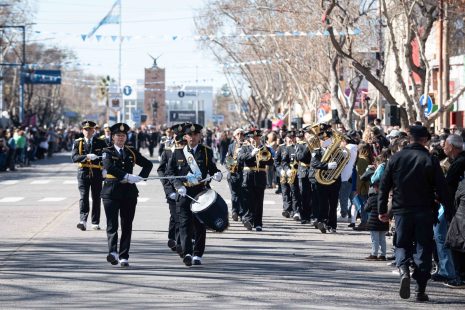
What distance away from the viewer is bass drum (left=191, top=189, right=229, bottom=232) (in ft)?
49.4

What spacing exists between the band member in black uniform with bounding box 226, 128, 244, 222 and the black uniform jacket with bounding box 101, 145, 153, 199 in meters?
6.63

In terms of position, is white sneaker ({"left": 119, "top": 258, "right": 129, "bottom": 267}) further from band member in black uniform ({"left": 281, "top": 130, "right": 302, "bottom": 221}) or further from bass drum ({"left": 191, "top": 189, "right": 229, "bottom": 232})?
band member in black uniform ({"left": 281, "top": 130, "right": 302, "bottom": 221})

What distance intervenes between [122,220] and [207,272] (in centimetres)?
132

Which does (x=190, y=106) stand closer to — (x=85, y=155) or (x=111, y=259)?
(x=85, y=155)

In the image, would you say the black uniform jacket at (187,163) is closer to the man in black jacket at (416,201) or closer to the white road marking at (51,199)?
the man in black jacket at (416,201)

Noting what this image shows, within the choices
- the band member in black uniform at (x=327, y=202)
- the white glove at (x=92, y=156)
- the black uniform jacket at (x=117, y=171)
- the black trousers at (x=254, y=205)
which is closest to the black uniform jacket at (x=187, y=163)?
the black uniform jacket at (x=117, y=171)

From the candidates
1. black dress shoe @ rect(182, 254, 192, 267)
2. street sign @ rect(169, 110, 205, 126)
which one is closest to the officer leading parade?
black dress shoe @ rect(182, 254, 192, 267)

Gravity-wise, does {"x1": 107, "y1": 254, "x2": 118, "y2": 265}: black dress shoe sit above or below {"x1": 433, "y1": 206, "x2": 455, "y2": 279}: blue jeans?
below

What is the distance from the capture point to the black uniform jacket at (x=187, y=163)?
51.1 ft

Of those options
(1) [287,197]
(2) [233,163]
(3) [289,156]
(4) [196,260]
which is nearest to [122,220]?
(4) [196,260]

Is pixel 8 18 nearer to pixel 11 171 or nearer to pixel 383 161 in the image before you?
pixel 11 171

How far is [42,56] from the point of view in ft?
321

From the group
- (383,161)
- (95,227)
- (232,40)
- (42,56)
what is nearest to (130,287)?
(383,161)

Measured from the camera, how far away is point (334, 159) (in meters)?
20.9
